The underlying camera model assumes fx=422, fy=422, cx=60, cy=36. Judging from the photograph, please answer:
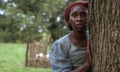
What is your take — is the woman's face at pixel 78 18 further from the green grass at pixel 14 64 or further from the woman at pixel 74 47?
the green grass at pixel 14 64

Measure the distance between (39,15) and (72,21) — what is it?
87.1 feet

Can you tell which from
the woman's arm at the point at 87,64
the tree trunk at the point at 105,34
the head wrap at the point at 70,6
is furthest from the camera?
the head wrap at the point at 70,6

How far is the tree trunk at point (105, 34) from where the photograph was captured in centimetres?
296

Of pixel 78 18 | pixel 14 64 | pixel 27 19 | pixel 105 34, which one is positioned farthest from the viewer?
pixel 27 19

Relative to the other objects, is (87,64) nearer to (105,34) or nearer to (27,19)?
(105,34)

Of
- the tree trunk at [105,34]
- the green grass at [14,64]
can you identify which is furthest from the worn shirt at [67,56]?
the green grass at [14,64]

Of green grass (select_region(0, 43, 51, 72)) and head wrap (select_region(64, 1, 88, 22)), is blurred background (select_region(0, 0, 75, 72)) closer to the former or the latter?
green grass (select_region(0, 43, 51, 72))

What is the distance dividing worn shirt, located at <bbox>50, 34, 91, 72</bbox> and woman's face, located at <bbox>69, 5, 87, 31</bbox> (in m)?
0.14

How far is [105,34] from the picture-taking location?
3012 mm

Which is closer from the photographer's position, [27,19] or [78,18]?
[78,18]

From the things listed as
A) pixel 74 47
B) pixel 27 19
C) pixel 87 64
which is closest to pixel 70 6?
pixel 74 47

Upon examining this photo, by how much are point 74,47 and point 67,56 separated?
0.09 m

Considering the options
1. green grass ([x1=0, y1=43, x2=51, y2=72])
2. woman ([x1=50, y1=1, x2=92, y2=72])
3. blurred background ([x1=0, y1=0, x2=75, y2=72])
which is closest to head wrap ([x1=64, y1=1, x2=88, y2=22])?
woman ([x1=50, y1=1, x2=92, y2=72])

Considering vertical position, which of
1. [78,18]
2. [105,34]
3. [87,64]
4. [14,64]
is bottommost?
[14,64]
